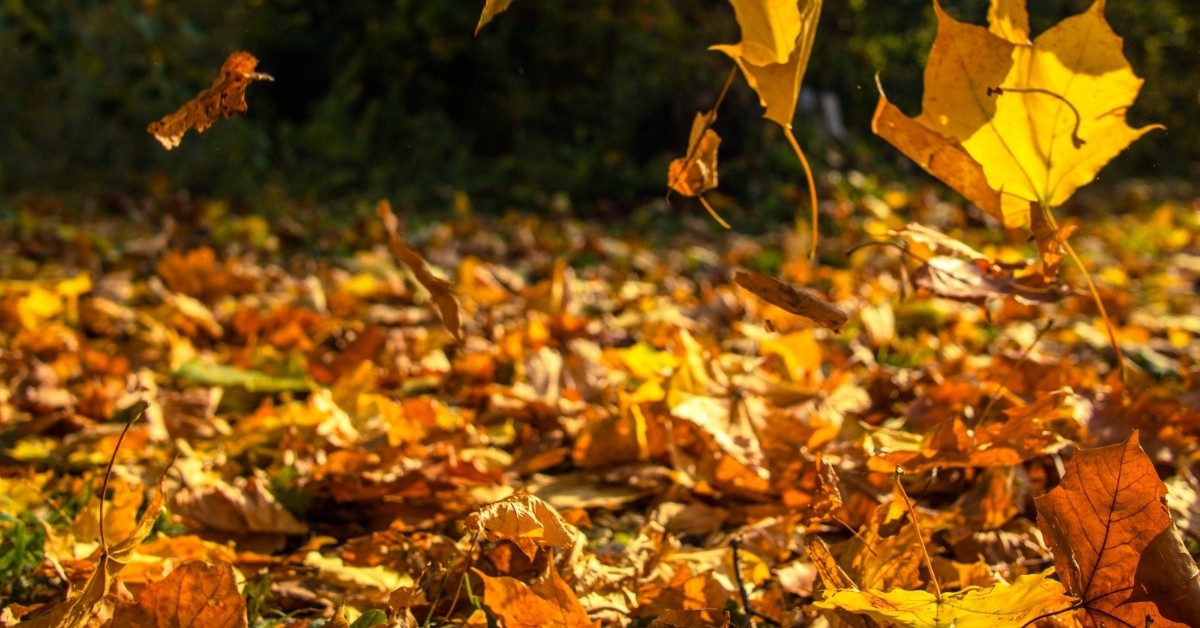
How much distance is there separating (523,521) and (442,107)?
731 cm

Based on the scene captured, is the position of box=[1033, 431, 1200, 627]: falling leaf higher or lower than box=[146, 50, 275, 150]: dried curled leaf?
lower

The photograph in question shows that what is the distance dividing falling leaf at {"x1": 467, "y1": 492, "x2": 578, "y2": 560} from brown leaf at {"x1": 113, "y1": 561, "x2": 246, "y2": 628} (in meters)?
0.18

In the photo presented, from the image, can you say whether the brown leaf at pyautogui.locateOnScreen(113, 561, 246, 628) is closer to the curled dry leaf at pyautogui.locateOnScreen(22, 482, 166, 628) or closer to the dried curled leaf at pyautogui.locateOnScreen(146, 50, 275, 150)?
the curled dry leaf at pyautogui.locateOnScreen(22, 482, 166, 628)

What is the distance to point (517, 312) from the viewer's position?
2861 millimetres

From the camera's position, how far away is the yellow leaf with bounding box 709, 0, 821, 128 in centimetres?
84

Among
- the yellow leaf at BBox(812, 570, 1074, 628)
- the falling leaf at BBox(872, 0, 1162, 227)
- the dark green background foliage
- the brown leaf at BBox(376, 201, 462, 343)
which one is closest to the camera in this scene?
the yellow leaf at BBox(812, 570, 1074, 628)

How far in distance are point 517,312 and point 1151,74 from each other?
11.3 metres

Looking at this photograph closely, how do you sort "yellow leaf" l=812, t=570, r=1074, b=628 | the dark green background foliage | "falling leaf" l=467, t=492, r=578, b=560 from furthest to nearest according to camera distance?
the dark green background foliage → "falling leaf" l=467, t=492, r=578, b=560 → "yellow leaf" l=812, t=570, r=1074, b=628

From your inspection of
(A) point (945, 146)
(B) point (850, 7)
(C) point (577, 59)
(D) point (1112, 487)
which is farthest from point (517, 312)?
(B) point (850, 7)

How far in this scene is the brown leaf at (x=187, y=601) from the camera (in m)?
0.75

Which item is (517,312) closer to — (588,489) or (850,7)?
(588,489)

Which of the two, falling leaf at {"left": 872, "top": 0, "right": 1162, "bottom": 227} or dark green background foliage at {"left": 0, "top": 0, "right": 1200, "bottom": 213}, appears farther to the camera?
dark green background foliage at {"left": 0, "top": 0, "right": 1200, "bottom": 213}

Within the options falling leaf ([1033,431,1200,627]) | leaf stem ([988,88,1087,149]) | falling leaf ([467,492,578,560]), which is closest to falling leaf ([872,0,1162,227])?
leaf stem ([988,88,1087,149])

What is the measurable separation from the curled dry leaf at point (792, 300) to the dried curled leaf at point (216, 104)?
43 cm
